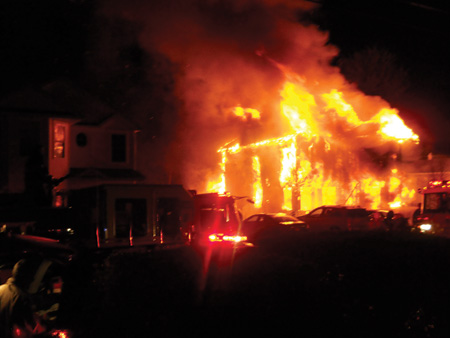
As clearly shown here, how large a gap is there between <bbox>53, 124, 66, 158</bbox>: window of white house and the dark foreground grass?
16346 mm

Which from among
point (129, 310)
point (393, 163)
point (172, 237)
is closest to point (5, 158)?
point (172, 237)

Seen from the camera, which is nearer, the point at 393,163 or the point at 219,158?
the point at 393,163

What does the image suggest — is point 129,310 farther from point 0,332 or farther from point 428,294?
point 428,294

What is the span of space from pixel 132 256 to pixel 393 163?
26.7 m

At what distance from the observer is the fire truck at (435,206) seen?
19.2 metres

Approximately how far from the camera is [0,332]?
4.48 metres

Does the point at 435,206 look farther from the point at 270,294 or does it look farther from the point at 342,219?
the point at 270,294

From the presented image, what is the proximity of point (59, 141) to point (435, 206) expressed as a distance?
53.1 ft

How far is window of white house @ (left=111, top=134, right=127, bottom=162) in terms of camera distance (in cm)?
2502

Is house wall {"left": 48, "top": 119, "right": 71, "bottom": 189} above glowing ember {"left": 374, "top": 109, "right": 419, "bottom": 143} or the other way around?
the other way around

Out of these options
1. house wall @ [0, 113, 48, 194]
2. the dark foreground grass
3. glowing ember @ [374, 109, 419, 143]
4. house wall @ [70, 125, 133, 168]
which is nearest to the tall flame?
glowing ember @ [374, 109, 419, 143]

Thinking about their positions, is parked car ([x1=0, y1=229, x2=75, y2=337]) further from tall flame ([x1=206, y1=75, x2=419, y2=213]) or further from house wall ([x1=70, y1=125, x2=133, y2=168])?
tall flame ([x1=206, y1=75, x2=419, y2=213])

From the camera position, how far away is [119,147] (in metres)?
25.2

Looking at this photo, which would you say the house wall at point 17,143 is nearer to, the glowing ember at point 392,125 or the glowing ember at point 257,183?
the glowing ember at point 257,183
